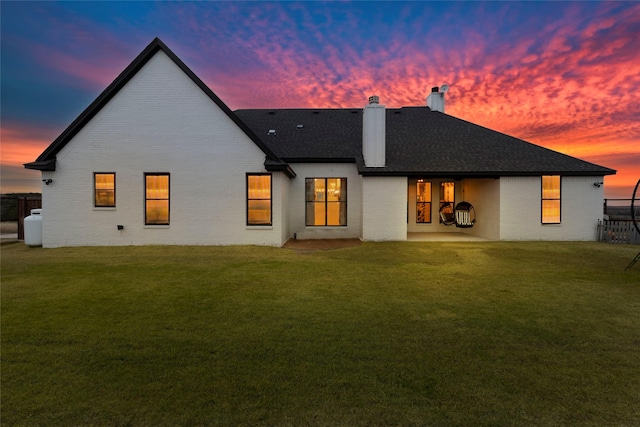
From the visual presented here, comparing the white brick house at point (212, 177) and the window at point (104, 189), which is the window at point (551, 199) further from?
the window at point (104, 189)

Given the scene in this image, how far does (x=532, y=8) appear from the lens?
13.4 meters

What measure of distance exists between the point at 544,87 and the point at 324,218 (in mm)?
14143

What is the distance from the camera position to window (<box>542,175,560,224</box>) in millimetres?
14906

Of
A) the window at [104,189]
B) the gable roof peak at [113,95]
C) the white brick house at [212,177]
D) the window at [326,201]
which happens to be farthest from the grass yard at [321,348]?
the window at [326,201]

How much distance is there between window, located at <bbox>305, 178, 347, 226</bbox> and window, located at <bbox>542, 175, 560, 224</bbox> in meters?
9.72

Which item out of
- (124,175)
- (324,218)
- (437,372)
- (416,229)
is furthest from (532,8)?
(124,175)

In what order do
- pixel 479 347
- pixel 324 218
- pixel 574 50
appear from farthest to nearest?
1. pixel 324 218
2. pixel 574 50
3. pixel 479 347

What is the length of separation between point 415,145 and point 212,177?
11037mm

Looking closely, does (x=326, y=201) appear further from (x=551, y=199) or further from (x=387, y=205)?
(x=551, y=199)

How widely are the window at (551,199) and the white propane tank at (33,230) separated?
900 inches

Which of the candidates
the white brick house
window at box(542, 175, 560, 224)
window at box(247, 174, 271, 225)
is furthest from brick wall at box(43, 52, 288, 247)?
window at box(542, 175, 560, 224)

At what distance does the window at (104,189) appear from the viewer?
42.9 ft

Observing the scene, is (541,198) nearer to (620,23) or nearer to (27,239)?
(620,23)

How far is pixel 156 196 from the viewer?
43.1ft
